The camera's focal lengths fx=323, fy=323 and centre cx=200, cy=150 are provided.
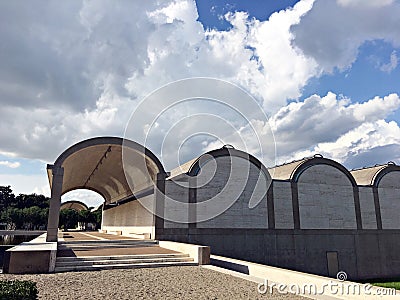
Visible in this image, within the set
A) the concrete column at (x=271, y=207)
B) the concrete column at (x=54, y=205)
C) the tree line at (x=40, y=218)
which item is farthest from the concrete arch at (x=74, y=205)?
the concrete column at (x=271, y=207)

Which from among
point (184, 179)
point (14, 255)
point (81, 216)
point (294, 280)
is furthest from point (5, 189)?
point (294, 280)

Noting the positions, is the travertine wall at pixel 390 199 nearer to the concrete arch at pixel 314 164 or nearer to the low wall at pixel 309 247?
the low wall at pixel 309 247

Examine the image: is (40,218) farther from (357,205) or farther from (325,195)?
(357,205)

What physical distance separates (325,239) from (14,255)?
63.1ft

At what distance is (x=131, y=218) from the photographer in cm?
2928

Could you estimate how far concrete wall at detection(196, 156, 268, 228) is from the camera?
66.5 feet

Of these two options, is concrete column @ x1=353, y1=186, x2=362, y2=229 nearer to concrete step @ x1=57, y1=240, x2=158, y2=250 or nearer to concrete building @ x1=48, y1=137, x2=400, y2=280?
concrete building @ x1=48, y1=137, x2=400, y2=280

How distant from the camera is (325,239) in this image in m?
22.5

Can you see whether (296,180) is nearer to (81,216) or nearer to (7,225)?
(81,216)

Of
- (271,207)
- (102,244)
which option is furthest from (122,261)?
(271,207)

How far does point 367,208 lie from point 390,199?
2.56 meters

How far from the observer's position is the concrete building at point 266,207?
1962cm

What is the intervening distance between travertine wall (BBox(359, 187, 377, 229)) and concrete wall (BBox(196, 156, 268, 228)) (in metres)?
8.27

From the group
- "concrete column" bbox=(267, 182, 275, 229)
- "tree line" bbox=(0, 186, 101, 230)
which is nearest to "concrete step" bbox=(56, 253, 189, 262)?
"concrete column" bbox=(267, 182, 275, 229)
